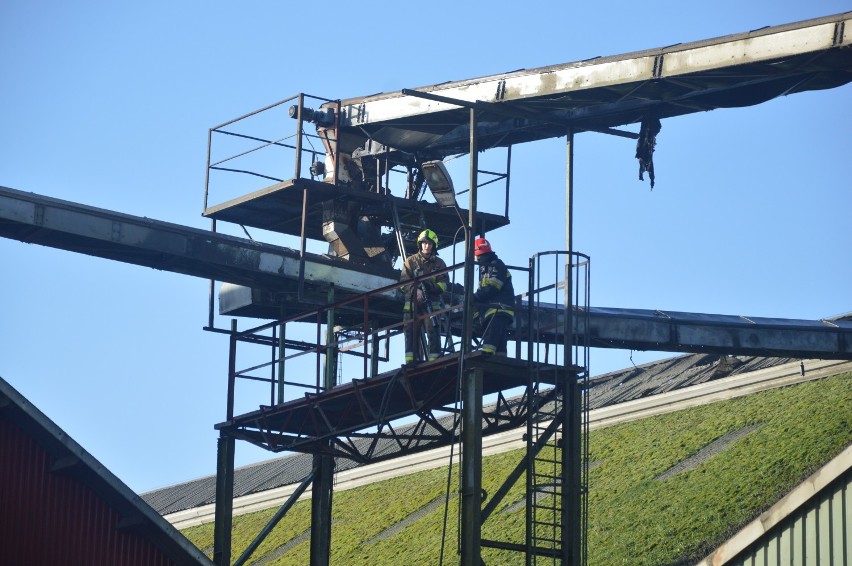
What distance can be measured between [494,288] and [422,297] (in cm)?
140

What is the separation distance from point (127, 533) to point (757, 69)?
34.1 ft

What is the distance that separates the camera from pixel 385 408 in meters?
21.1

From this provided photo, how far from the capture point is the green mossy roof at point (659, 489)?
24312mm

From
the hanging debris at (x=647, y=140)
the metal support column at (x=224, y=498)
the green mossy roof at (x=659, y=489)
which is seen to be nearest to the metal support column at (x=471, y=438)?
the hanging debris at (x=647, y=140)

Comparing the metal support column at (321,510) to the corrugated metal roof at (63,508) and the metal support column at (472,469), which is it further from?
the metal support column at (472,469)

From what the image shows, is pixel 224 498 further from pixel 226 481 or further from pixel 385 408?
pixel 385 408

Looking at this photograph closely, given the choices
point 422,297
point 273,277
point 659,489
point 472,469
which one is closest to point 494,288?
point 422,297

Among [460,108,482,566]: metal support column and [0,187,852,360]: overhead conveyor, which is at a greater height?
[0,187,852,360]: overhead conveyor

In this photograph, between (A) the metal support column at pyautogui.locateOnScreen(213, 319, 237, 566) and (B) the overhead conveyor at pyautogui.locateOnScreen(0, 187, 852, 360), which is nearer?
(B) the overhead conveyor at pyautogui.locateOnScreen(0, 187, 852, 360)

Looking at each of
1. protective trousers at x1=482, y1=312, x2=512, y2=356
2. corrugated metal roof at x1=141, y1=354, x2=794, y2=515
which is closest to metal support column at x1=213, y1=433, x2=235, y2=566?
protective trousers at x1=482, y1=312, x2=512, y2=356

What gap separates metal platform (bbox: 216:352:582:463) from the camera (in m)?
20.0

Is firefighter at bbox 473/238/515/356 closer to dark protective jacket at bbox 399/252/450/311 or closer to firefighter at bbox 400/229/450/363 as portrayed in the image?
firefighter at bbox 400/229/450/363

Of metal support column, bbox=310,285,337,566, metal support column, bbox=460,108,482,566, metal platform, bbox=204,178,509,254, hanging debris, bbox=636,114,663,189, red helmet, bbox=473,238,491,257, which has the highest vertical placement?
hanging debris, bbox=636,114,663,189

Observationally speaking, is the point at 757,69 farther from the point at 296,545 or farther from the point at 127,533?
the point at 296,545
